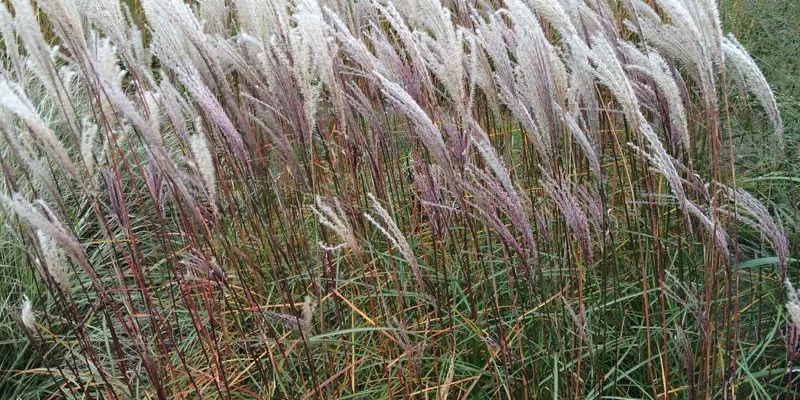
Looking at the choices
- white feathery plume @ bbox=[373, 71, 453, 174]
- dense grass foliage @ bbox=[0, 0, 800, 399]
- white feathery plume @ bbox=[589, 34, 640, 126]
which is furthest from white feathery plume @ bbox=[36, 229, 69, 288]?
white feathery plume @ bbox=[589, 34, 640, 126]

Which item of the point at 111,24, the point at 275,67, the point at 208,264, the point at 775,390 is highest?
the point at 111,24

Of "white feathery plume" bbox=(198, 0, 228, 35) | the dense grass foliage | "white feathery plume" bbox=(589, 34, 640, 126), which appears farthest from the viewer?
"white feathery plume" bbox=(198, 0, 228, 35)

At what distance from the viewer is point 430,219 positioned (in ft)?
6.21

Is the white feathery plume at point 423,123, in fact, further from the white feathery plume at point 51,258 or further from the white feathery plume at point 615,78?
the white feathery plume at point 51,258

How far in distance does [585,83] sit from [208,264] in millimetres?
955

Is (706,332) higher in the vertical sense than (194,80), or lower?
lower

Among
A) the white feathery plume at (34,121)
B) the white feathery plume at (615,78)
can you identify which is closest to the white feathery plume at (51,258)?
the white feathery plume at (34,121)

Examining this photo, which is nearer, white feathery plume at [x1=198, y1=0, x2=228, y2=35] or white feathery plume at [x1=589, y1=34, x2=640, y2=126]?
white feathery plume at [x1=589, y1=34, x2=640, y2=126]

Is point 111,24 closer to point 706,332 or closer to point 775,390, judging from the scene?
Result: point 706,332

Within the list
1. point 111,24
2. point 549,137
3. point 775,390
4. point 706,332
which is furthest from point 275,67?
point 775,390

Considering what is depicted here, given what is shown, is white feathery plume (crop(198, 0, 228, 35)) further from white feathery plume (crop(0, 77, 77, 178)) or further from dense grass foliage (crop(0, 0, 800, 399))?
white feathery plume (crop(0, 77, 77, 178))

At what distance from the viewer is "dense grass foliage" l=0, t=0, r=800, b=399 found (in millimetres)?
1637

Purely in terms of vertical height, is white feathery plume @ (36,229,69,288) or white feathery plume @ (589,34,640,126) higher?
white feathery plume @ (589,34,640,126)

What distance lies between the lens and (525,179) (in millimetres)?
2814
